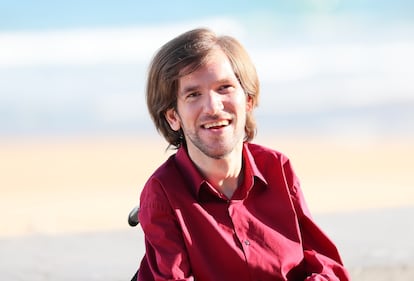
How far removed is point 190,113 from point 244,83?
20 centimetres

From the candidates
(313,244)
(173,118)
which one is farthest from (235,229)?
(173,118)

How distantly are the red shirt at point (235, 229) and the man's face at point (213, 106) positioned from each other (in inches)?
4.2

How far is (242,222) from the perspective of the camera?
2.58 metres

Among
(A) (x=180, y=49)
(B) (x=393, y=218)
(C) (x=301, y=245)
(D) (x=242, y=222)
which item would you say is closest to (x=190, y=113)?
(A) (x=180, y=49)

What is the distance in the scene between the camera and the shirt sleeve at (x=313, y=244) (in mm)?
2648

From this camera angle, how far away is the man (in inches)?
99.4

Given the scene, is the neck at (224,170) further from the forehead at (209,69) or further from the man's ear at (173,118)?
the forehead at (209,69)

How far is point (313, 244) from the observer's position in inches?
107

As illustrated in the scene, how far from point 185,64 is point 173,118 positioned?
22 centimetres

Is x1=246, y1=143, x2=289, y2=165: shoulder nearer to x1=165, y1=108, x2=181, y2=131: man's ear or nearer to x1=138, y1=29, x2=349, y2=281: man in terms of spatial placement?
x1=138, y1=29, x2=349, y2=281: man

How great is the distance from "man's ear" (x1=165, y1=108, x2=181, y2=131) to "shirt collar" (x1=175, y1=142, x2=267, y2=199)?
0.07 m

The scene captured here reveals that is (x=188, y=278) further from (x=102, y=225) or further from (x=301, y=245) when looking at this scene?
(x=102, y=225)

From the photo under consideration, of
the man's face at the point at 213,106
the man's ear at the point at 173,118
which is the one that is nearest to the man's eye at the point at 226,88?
the man's face at the point at 213,106

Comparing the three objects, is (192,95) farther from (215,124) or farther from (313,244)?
(313,244)
